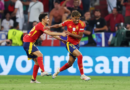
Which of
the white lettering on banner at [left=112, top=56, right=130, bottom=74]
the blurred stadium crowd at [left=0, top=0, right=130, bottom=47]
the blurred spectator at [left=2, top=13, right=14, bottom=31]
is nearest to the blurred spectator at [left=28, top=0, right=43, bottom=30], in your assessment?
the blurred stadium crowd at [left=0, top=0, right=130, bottom=47]

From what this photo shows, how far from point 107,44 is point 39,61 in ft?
19.9

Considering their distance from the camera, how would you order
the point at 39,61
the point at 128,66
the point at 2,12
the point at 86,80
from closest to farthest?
the point at 39,61 < the point at 86,80 < the point at 128,66 < the point at 2,12

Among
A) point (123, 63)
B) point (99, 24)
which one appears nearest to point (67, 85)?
point (123, 63)

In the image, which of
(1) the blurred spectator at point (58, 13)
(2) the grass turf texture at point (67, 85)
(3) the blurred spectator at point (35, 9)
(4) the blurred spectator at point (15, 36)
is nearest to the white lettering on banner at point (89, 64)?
(4) the blurred spectator at point (15, 36)

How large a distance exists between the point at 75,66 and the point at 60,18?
2.92 m

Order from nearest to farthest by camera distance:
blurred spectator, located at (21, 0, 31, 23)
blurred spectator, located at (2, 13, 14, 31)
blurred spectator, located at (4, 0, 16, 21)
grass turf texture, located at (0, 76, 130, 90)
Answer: grass turf texture, located at (0, 76, 130, 90) < blurred spectator, located at (2, 13, 14, 31) < blurred spectator, located at (4, 0, 16, 21) < blurred spectator, located at (21, 0, 31, 23)

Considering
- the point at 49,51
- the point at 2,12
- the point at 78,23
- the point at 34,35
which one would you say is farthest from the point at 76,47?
the point at 2,12

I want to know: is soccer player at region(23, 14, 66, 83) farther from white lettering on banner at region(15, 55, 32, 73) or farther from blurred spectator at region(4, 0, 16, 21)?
blurred spectator at region(4, 0, 16, 21)

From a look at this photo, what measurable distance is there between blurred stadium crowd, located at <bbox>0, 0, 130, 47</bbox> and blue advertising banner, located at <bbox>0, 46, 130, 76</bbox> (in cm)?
80

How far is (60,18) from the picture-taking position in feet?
47.8

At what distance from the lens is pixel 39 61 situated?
27.6 ft

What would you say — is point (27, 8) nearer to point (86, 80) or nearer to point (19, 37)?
point (19, 37)

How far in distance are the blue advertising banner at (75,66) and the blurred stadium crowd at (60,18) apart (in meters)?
0.80

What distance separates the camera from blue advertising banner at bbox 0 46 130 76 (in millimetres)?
12531
